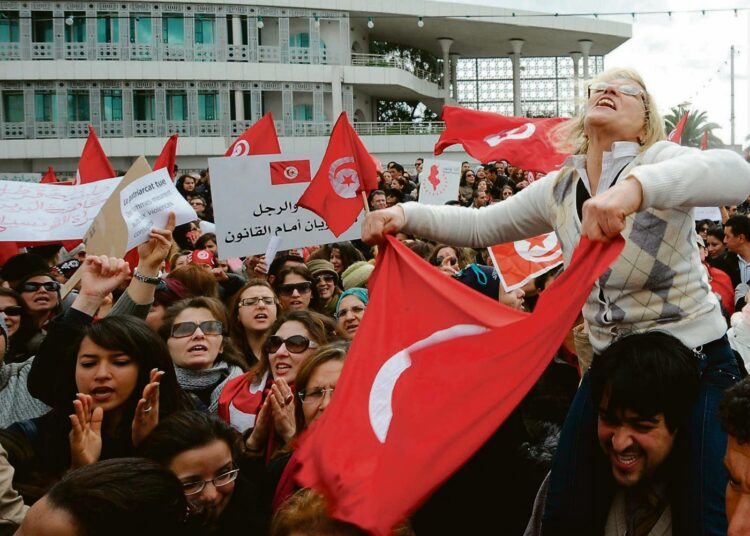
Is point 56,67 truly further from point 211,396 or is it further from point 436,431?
point 436,431

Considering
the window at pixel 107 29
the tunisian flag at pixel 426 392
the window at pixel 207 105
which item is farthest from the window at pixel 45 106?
the tunisian flag at pixel 426 392

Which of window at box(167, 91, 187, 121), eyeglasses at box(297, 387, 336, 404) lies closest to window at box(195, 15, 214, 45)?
window at box(167, 91, 187, 121)

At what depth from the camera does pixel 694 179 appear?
2387mm

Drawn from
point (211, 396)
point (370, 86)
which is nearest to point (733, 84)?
point (370, 86)

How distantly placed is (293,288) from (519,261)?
5.96 ft

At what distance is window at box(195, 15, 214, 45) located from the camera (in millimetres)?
37625

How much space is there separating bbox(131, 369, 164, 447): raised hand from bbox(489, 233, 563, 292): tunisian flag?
2.64 meters

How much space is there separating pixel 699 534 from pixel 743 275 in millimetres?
6174

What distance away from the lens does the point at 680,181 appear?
93.4 inches

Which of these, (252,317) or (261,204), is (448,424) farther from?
(261,204)

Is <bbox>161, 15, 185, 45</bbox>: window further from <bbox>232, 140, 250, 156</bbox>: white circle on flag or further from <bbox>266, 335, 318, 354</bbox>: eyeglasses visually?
<bbox>266, 335, 318, 354</bbox>: eyeglasses

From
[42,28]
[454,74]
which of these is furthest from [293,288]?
[454,74]

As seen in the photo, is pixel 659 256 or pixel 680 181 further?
pixel 659 256

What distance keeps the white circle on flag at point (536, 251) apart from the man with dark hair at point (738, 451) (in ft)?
11.0
